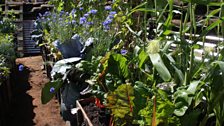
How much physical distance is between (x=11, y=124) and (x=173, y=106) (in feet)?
7.75

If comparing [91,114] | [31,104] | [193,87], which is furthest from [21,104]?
[193,87]

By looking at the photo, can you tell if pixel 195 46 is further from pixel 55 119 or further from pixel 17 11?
pixel 17 11

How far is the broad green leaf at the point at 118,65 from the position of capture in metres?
2.06

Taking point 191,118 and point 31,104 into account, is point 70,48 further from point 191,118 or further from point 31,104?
point 191,118

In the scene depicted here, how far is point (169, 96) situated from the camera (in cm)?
171

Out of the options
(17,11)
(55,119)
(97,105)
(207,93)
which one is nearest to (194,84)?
(207,93)

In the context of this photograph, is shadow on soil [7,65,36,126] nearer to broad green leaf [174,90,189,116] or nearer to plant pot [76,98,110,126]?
plant pot [76,98,110,126]

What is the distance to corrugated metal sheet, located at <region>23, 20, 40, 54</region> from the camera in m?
7.07

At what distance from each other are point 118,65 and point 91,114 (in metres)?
0.42

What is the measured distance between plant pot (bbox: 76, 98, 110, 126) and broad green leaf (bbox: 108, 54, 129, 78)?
10.7 inches

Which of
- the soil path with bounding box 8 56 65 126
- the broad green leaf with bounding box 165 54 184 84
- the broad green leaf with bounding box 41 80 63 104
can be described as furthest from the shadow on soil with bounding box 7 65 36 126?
the broad green leaf with bounding box 165 54 184 84

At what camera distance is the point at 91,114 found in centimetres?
229

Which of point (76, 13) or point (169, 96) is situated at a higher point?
point (76, 13)

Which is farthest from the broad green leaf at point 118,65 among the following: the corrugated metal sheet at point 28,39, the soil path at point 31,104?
the corrugated metal sheet at point 28,39
